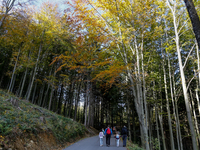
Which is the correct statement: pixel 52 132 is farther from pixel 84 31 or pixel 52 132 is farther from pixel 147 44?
pixel 147 44

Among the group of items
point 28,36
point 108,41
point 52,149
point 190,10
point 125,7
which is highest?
Result: point 28,36

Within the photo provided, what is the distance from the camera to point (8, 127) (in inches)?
176

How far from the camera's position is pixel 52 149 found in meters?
6.32

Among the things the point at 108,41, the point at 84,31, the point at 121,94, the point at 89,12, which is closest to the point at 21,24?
the point at 84,31

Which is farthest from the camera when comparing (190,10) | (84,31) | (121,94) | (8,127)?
(121,94)

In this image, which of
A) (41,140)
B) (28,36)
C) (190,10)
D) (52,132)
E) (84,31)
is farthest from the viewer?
(28,36)

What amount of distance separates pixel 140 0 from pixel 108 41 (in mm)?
2955

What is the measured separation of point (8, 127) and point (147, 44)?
10.2m

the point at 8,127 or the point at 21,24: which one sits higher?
the point at 21,24

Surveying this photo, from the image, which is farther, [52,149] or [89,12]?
[89,12]

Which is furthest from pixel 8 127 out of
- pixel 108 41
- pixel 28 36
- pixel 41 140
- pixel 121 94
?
pixel 121 94

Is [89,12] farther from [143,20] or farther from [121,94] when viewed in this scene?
[121,94]

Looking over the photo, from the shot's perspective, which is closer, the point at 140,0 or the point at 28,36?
the point at 140,0

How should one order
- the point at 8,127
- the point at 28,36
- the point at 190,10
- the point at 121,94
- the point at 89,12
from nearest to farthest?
the point at 190,10 < the point at 8,127 < the point at 89,12 < the point at 28,36 < the point at 121,94
